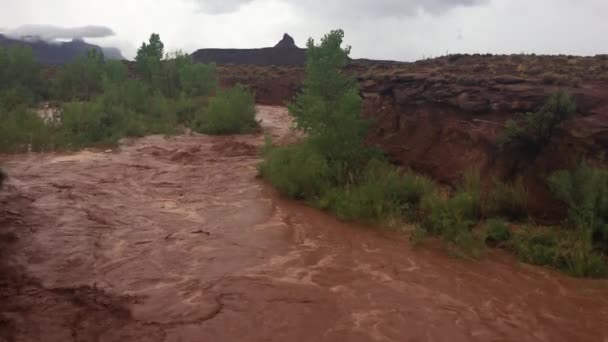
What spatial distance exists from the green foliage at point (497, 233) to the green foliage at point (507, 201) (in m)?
0.59

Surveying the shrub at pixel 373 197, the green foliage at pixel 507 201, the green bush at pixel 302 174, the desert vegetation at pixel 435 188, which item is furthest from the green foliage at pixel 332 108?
the green foliage at pixel 507 201

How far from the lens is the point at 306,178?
35.0 ft

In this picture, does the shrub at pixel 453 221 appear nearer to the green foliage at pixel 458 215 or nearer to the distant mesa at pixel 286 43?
the green foliage at pixel 458 215

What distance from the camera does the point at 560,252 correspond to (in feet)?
24.1

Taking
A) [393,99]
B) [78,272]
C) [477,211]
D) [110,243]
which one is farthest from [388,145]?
[78,272]

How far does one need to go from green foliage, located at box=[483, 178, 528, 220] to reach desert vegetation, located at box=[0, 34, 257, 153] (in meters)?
12.8

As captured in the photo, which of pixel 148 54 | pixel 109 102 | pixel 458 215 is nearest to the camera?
pixel 458 215

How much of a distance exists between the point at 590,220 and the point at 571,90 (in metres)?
3.14

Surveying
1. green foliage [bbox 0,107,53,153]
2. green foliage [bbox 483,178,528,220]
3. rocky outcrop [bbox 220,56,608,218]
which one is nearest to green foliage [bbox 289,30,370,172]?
rocky outcrop [bbox 220,56,608,218]

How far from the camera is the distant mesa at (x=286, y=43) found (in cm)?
8819

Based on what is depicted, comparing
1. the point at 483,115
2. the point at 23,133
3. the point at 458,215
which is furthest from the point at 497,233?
the point at 23,133

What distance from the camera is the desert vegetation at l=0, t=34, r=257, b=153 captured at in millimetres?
16562

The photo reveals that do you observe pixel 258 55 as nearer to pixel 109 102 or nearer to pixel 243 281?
pixel 109 102

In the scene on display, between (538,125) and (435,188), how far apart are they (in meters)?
2.21
